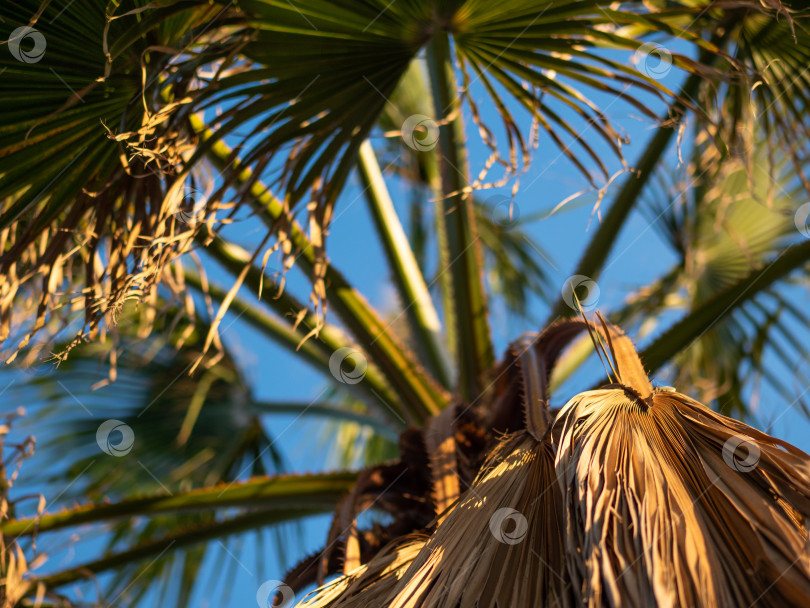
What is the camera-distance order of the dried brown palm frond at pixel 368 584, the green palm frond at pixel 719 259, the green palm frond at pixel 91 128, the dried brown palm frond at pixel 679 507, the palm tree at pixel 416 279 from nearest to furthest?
1. the dried brown palm frond at pixel 679 507
2. the palm tree at pixel 416 279
3. the dried brown palm frond at pixel 368 584
4. the green palm frond at pixel 91 128
5. the green palm frond at pixel 719 259

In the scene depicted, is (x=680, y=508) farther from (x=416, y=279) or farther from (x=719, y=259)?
(x=719, y=259)

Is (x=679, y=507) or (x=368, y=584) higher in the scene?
(x=368, y=584)

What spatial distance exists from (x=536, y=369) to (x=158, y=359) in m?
1.78

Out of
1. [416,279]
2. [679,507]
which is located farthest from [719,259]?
[679,507]

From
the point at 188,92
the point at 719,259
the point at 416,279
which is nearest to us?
the point at 188,92

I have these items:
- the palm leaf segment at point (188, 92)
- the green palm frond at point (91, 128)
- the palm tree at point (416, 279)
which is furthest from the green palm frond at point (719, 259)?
the green palm frond at point (91, 128)

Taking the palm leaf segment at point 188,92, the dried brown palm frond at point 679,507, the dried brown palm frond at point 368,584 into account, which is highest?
the palm leaf segment at point 188,92

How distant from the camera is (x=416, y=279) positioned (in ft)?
6.11

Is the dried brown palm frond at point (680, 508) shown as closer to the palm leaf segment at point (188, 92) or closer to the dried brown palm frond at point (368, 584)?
the dried brown palm frond at point (368, 584)

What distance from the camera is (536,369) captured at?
118 cm

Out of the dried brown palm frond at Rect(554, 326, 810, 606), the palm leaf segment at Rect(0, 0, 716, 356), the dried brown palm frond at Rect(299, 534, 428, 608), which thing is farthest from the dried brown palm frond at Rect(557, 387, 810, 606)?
the palm leaf segment at Rect(0, 0, 716, 356)

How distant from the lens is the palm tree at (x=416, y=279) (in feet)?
2.40

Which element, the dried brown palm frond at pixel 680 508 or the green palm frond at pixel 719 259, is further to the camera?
the green palm frond at pixel 719 259

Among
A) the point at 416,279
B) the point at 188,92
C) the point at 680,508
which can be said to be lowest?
the point at 680,508
